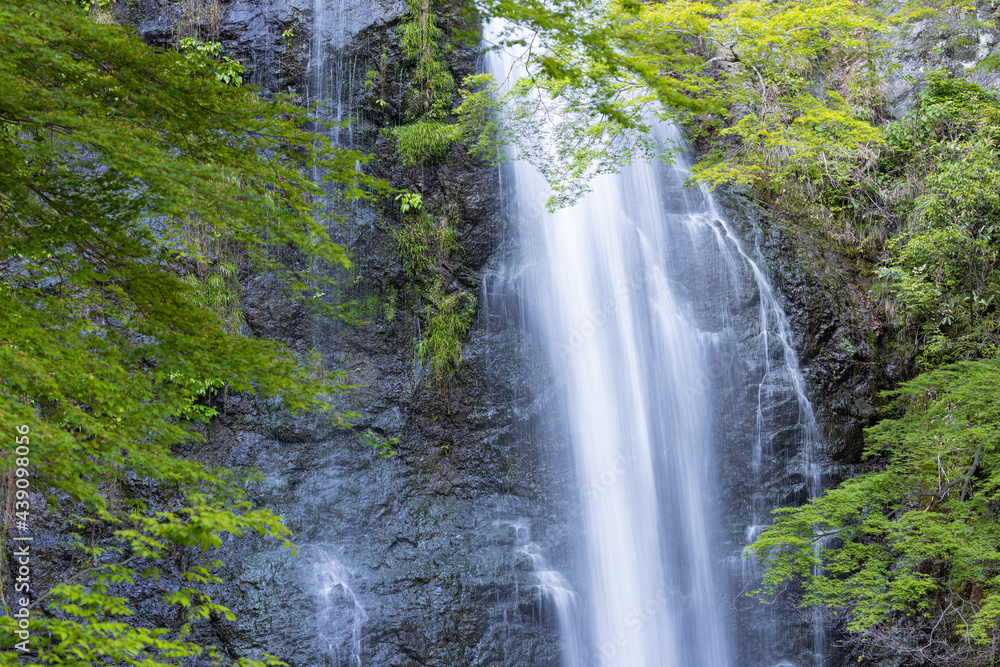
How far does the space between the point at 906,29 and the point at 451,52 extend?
7.94 m

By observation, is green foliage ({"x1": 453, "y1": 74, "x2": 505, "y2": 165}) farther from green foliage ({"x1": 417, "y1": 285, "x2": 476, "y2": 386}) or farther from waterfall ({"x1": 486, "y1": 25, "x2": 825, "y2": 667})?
green foliage ({"x1": 417, "y1": 285, "x2": 476, "y2": 386})

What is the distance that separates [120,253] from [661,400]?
25.3 feet

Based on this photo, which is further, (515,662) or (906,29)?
(906,29)

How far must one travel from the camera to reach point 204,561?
8.85 meters

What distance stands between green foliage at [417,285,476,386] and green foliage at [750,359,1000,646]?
501 centimetres

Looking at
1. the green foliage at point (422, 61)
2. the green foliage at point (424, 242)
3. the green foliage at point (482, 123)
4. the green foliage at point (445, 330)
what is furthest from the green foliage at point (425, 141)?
the green foliage at point (445, 330)

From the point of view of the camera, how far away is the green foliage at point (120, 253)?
130 inches

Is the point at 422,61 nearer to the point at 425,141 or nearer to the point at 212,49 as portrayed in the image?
the point at 425,141

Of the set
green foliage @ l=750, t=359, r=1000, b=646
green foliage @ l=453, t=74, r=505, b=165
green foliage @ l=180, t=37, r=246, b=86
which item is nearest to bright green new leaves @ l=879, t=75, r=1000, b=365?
green foliage @ l=750, t=359, r=1000, b=646

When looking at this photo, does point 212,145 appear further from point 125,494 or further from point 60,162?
point 125,494

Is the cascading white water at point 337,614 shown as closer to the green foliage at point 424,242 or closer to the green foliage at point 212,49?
the green foliage at point 424,242

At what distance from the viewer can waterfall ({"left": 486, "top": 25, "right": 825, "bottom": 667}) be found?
9.01m

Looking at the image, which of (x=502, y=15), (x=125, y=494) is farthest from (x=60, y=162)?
(x=125, y=494)

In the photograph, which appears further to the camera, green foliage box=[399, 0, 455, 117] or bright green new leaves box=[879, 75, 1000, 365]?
green foliage box=[399, 0, 455, 117]
